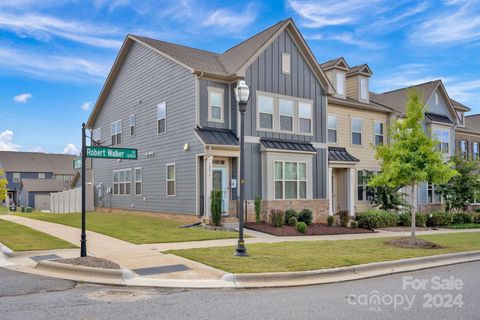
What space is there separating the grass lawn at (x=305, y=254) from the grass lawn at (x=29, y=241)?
371cm

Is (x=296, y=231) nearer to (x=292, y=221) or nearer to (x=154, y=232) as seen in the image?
(x=292, y=221)

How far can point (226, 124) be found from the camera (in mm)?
20266

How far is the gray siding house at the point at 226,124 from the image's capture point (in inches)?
776

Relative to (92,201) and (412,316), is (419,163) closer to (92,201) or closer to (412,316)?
(412,316)

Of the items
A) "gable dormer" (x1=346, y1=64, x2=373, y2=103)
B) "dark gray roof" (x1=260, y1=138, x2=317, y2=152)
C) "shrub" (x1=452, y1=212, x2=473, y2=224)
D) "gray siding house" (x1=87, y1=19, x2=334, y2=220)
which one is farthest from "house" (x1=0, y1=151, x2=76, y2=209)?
"shrub" (x1=452, y1=212, x2=473, y2=224)

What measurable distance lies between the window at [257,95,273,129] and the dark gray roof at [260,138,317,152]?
2.45 feet

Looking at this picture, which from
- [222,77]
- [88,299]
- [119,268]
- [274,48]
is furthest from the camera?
[274,48]

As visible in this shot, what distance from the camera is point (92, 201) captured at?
30.3 metres

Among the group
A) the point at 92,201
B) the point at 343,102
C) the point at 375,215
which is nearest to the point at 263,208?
the point at 375,215

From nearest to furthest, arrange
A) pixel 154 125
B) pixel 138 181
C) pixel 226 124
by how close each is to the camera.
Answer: pixel 226 124 < pixel 154 125 < pixel 138 181

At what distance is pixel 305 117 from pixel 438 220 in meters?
9.56

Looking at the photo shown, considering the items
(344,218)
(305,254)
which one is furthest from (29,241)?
(344,218)

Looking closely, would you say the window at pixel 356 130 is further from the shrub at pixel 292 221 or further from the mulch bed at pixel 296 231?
the shrub at pixel 292 221

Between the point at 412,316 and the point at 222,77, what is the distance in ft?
50.1
